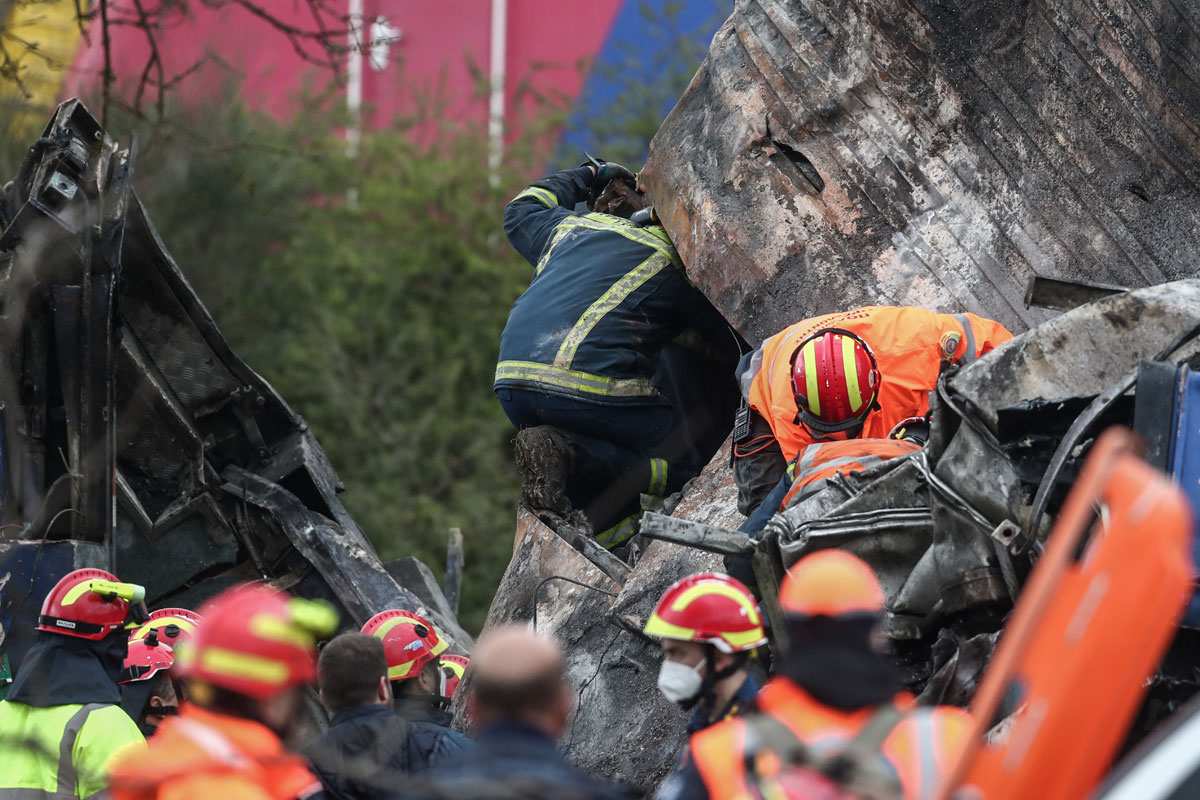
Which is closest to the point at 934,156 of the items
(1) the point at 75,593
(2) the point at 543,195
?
(2) the point at 543,195

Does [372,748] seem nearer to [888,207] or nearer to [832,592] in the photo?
[832,592]

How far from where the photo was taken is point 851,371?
195 inches

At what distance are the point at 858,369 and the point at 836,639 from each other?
8.64 feet

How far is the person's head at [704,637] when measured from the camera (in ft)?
10.2

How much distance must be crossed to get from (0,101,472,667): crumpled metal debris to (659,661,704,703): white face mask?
3.74 meters

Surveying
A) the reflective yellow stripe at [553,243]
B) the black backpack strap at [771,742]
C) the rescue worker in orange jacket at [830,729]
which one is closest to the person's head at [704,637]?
the rescue worker in orange jacket at [830,729]

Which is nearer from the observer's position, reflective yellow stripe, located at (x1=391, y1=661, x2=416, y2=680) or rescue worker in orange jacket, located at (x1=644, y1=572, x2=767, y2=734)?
rescue worker in orange jacket, located at (x1=644, y1=572, x2=767, y2=734)

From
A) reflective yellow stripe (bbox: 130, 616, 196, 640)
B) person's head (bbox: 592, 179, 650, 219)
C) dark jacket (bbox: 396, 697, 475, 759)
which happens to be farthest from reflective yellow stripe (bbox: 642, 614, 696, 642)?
person's head (bbox: 592, 179, 650, 219)

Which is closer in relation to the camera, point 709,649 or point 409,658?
point 709,649

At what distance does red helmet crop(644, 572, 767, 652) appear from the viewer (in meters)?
3.12

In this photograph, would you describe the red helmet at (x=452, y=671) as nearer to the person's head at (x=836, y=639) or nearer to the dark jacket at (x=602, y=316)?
the dark jacket at (x=602, y=316)

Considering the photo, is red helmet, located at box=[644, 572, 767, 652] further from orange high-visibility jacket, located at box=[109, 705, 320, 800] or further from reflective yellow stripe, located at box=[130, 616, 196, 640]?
reflective yellow stripe, located at box=[130, 616, 196, 640]

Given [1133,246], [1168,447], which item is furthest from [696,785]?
[1133,246]

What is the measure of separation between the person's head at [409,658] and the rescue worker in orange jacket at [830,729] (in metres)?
2.42
